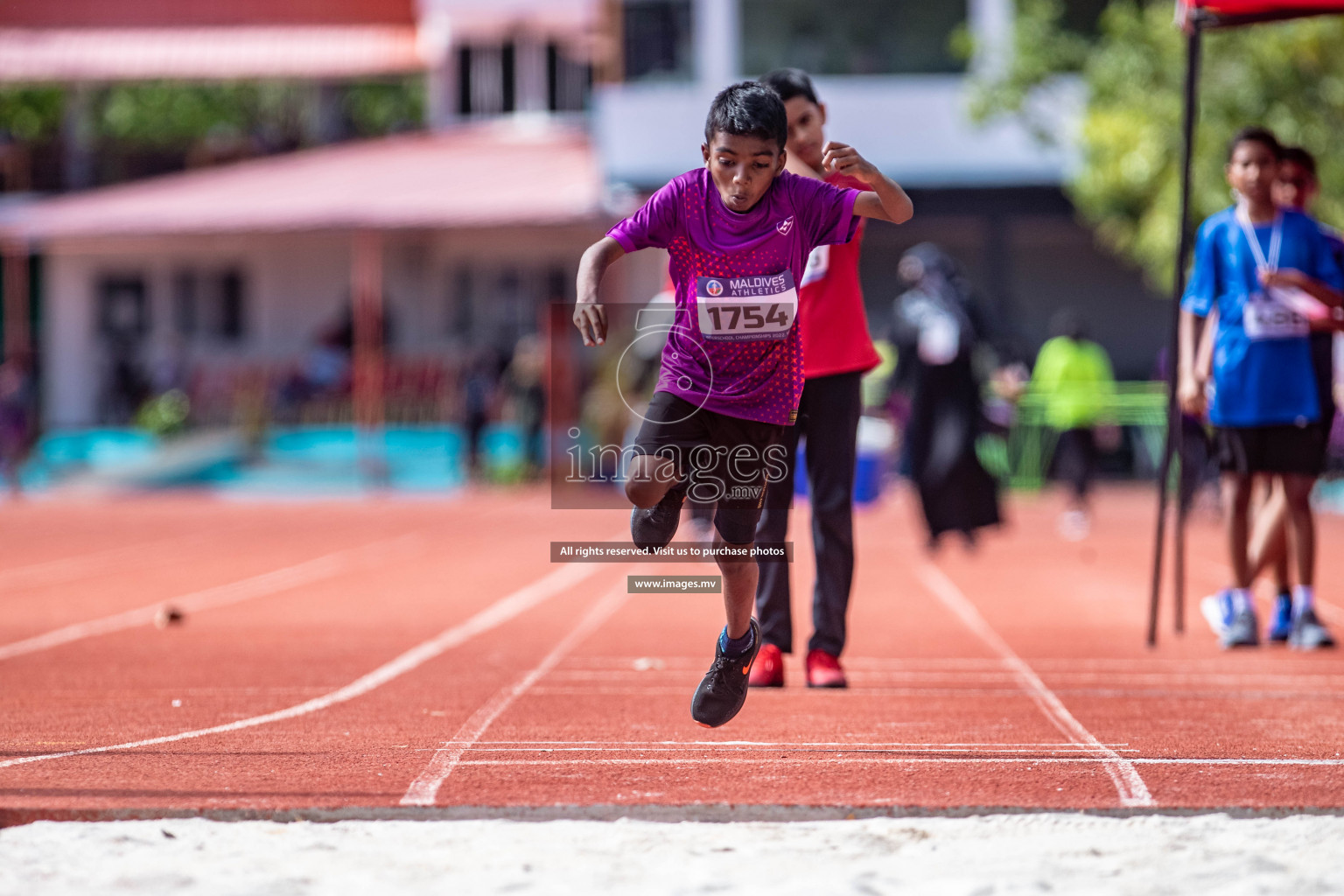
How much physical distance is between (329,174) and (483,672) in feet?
68.5

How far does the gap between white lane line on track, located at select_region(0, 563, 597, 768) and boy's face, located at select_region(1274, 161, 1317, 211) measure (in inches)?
161

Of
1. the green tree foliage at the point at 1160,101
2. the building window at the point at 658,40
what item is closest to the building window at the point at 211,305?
the building window at the point at 658,40

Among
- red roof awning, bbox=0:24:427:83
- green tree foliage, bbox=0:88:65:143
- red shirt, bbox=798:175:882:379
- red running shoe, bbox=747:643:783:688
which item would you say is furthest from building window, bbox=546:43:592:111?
red running shoe, bbox=747:643:783:688

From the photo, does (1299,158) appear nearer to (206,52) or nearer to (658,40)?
(658,40)

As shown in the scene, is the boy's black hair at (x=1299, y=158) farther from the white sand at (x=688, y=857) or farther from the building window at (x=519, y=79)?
the building window at (x=519, y=79)

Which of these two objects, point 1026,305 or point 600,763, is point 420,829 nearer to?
point 600,763

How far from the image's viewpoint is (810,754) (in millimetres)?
4547

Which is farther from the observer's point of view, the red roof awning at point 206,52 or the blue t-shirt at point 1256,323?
the red roof awning at point 206,52

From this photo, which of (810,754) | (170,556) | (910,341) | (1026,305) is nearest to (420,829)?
(810,754)

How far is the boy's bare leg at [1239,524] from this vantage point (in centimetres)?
712

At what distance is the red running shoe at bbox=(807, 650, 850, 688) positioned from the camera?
5812 millimetres

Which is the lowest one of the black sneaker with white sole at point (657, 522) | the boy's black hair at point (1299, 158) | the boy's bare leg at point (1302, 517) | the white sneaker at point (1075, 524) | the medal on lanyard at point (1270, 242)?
the white sneaker at point (1075, 524)

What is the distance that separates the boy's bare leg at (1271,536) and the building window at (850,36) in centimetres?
1533

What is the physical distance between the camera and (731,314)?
457cm
